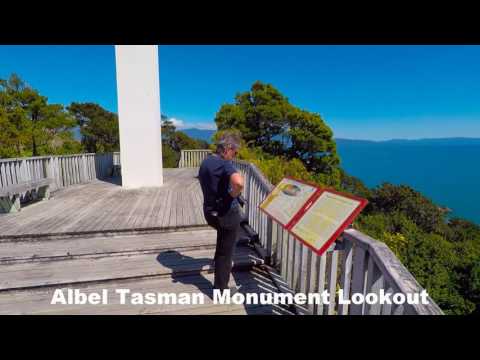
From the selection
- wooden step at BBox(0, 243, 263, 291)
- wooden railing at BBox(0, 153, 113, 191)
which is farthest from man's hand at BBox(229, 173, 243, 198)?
wooden railing at BBox(0, 153, 113, 191)

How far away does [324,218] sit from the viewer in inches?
60.0

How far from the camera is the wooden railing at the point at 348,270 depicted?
1131 millimetres

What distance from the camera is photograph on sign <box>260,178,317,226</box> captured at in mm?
1867

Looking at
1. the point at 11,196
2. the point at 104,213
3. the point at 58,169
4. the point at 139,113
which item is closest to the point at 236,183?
the point at 104,213

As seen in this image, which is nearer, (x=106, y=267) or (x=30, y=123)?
(x=106, y=267)

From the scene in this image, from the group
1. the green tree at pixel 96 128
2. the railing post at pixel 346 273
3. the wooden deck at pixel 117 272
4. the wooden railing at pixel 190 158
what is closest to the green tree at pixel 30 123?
the green tree at pixel 96 128

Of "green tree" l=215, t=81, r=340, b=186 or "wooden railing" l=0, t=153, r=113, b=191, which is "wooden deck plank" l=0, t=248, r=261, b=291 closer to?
"wooden railing" l=0, t=153, r=113, b=191

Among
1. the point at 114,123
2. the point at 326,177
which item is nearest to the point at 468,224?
the point at 326,177

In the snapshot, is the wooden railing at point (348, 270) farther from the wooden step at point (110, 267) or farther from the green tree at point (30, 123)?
the green tree at point (30, 123)

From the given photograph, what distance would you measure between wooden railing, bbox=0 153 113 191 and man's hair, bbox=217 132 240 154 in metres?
5.18

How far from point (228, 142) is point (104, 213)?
3.56 m

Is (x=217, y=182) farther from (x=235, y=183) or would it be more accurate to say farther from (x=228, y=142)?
(x=228, y=142)

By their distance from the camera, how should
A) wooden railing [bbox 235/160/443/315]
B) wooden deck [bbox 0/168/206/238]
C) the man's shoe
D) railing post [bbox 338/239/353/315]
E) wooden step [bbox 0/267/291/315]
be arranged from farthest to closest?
wooden deck [bbox 0/168/206/238] < the man's shoe < wooden step [bbox 0/267/291/315] < railing post [bbox 338/239/353/315] < wooden railing [bbox 235/160/443/315]
